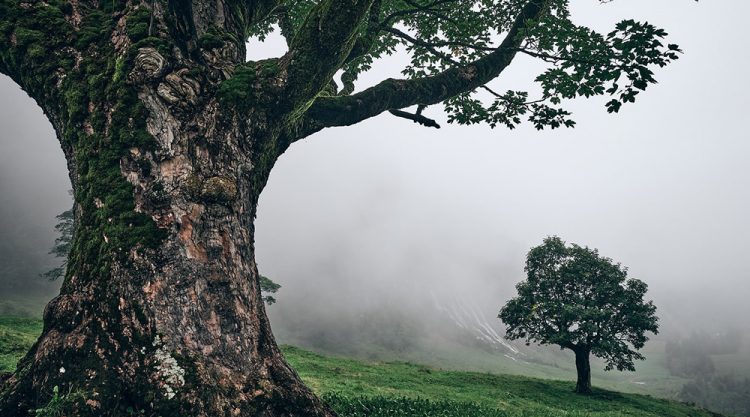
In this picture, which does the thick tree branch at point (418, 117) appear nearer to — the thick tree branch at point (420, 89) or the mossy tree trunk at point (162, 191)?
the thick tree branch at point (420, 89)

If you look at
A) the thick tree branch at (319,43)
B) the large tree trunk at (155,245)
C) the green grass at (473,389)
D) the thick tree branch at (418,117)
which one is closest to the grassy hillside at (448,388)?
the green grass at (473,389)

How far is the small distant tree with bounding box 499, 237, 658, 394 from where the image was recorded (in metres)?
34.2

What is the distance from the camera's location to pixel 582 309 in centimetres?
3478

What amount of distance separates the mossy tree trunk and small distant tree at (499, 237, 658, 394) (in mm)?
35930

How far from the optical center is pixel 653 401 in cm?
3431

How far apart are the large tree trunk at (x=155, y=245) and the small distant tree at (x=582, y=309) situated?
36.1 meters

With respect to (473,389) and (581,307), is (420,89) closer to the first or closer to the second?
(473,389)

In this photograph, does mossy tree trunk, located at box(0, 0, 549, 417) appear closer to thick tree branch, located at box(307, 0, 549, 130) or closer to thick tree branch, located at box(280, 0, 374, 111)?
thick tree branch, located at box(280, 0, 374, 111)

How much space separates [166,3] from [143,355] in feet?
16.7

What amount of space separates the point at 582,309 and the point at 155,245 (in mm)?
38223

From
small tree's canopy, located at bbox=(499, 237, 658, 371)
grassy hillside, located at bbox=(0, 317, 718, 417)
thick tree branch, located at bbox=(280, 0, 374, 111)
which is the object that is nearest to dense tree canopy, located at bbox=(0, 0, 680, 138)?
thick tree branch, located at bbox=(280, 0, 374, 111)

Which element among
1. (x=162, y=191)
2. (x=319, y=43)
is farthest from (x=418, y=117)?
(x=162, y=191)

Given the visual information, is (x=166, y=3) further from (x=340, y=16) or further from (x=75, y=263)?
(x=75, y=263)

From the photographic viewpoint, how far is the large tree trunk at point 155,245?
3.94 meters
